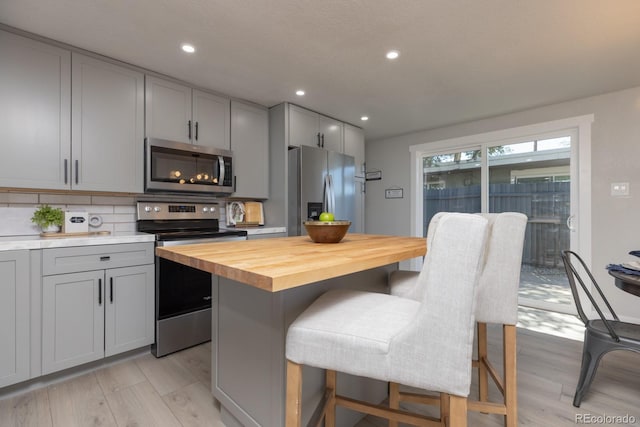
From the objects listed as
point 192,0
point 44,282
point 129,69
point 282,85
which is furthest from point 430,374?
point 129,69

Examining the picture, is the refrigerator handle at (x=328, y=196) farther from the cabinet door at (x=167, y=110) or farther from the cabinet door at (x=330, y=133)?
the cabinet door at (x=167, y=110)

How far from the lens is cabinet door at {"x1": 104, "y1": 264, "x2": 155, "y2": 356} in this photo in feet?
6.77

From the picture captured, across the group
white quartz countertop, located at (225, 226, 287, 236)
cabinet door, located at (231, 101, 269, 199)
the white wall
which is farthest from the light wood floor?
cabinet door, located at (231, 101, 269, 199)

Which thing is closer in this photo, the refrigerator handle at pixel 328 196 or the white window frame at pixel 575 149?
the white window frame at pixel 575 149

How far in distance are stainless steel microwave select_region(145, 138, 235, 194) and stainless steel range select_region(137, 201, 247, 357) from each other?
30 centimetres

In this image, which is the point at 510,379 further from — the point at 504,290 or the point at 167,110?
the point at 167,110

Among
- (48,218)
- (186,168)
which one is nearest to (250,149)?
Result: (186,168)

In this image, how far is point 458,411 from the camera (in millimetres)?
775

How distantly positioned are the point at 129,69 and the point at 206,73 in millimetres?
576

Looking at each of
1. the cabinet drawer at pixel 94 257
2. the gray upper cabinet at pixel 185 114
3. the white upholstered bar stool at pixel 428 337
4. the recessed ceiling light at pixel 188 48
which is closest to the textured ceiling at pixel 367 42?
the recessed ceiling light at pixel 188 48

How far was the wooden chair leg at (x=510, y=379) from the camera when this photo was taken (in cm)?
128

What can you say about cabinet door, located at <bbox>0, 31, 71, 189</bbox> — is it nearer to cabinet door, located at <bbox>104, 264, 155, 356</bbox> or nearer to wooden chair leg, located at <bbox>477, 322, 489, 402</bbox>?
cabinet door, located at <bbox>104, 264, 155, 356</bbox>

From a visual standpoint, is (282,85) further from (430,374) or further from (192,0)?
(430,374)

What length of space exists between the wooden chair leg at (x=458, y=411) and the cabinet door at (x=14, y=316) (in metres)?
2.30
